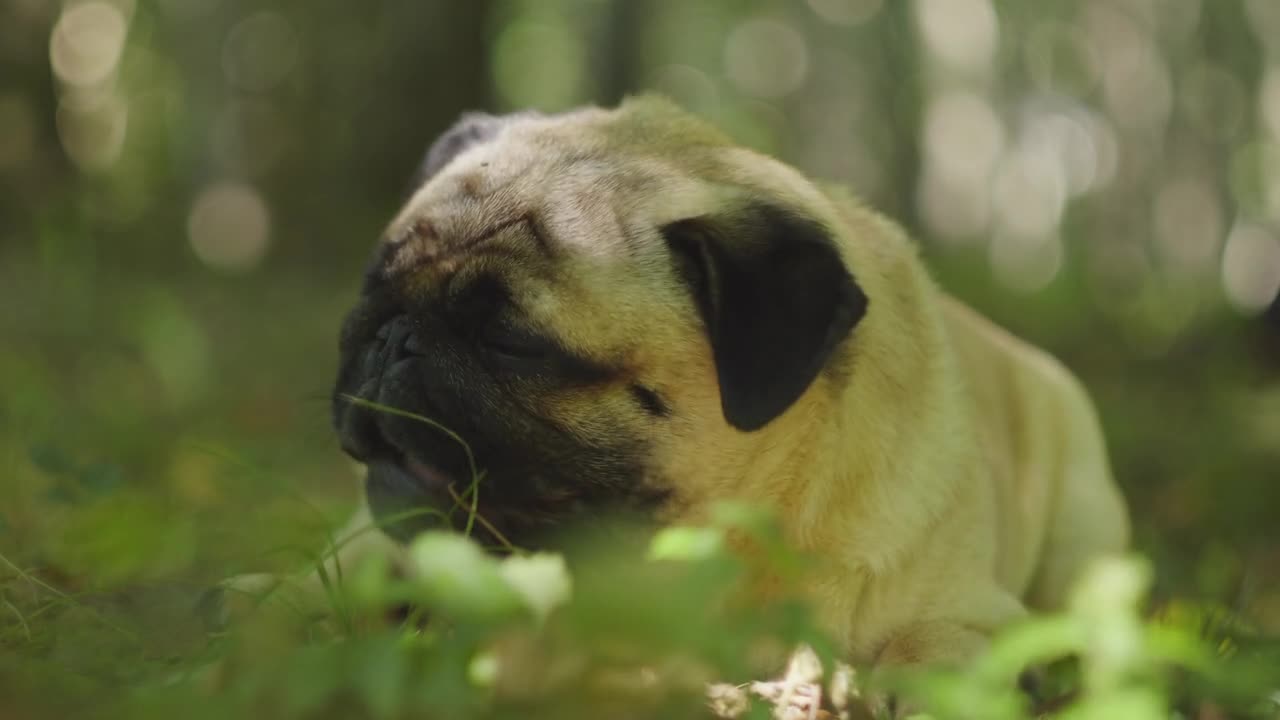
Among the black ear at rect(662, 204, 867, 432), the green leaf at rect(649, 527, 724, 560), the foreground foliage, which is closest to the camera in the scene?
the foreground foliage

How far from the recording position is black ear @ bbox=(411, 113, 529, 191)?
10.5 ft

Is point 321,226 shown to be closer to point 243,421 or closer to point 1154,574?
point 243,421

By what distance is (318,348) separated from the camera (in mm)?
7414

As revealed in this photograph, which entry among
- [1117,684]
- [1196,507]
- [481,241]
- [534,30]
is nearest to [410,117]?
[1196,507]

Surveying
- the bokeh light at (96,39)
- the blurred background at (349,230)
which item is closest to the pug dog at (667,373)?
the blurred background at (349,230)

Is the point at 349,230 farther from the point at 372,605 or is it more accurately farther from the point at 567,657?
the point at 567,657

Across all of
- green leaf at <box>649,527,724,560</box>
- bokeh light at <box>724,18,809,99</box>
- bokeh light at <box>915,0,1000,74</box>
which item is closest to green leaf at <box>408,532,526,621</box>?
green leaf at <box>649,527,724,560</box>

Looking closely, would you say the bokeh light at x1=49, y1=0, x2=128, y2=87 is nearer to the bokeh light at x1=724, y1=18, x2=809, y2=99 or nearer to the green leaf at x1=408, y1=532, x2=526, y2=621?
the green leaf at x1=408, y1=532, x2=526, y2=621

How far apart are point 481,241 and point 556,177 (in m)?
0.26

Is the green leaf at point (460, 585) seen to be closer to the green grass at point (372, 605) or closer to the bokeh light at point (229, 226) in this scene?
the green grass at point (372, 605)

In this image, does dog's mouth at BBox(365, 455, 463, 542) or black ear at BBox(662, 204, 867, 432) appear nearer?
black ear at BBox(662, 204, 867, 432)

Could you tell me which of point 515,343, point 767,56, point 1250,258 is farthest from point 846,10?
point 515,343

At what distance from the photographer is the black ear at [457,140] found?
10.5 feet

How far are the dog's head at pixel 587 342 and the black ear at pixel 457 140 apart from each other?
0.55 m
